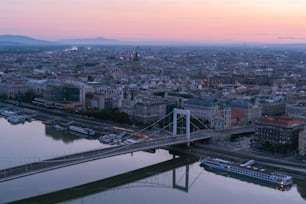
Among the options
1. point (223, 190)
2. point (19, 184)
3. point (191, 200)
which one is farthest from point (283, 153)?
point (19, 184)

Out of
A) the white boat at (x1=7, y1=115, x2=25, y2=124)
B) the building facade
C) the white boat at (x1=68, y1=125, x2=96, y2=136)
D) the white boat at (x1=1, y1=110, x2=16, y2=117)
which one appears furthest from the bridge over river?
the white boat at (x1=1, y1=110, x2=16, y2=117)

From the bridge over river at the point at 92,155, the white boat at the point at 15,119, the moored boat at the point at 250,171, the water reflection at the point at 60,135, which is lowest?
the water reflection at the point at 60,135

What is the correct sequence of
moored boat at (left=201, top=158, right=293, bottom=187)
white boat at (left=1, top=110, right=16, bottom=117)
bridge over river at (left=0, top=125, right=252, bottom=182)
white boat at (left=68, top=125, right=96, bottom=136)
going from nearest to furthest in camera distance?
bridge over river at (left=0, top=125, right=252, bottom=182)
moored boat at (left=201, top=158, right=293, bottom=187)
white boat at (left=68, top=125, right=96, bottom=136)
white boat at (left=1, top=110, right=16, bottom=117)

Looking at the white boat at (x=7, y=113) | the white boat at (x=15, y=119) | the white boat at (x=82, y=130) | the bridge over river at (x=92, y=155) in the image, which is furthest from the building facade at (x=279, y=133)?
the white boat at (x=7, y=113)

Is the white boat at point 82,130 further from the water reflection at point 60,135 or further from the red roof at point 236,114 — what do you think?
the red roof at point 236,114

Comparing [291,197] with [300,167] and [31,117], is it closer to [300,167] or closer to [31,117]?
[300,167]

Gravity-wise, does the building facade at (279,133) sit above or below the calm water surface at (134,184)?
above

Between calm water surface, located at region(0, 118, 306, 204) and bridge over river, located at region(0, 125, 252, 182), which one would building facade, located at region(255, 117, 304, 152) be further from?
calm water surface, located at region(0, 118, 306, 204)

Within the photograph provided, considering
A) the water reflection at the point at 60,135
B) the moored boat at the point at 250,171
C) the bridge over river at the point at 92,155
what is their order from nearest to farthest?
the bridge over river at the point at 92,155 < the moored boat at the point at 250,171 < the water reflection at the point at 60,135
